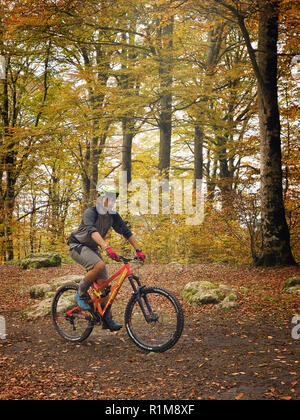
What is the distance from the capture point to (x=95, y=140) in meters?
17.8

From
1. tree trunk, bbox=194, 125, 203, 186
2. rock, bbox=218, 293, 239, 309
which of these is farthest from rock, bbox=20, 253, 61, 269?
rock, bbox=218, 293, 239, 309

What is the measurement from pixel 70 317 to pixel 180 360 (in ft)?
6.22

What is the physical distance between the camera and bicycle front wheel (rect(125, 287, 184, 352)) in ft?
14.8

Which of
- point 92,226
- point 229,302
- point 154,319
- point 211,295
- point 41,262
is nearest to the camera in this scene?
point 154,319

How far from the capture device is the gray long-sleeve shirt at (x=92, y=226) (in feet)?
16.3

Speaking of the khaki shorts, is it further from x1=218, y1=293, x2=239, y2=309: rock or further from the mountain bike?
x1=218, y1=293, x2=239, y2=309: rock

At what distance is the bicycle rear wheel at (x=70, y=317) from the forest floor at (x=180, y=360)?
0.15 m

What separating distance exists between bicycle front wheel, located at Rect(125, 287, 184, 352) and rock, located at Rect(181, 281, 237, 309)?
2.18 metres

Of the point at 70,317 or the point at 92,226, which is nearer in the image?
the point at 92,226

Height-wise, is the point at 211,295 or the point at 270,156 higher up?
the point at 270,156

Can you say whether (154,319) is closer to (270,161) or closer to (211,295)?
(211,295)

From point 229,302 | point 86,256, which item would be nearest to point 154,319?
point 86,256

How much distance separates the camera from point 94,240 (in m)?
4.83
